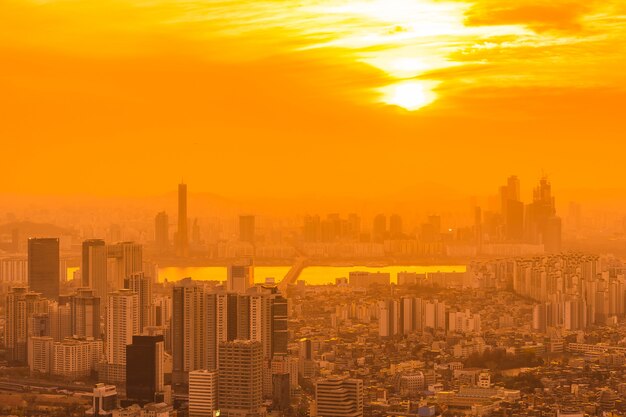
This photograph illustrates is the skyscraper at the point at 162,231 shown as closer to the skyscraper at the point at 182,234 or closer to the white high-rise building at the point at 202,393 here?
the skyscraper at the point at 182,234

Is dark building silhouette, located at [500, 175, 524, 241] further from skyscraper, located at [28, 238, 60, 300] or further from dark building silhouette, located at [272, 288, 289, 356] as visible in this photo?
skyscraper, located at [28, 238, 60, 300]

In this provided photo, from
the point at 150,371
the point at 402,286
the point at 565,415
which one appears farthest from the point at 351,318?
the point at 565,415

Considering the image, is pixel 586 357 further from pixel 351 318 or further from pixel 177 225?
pixel 177 225

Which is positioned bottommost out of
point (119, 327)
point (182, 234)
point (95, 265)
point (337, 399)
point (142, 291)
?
point (337, 399)

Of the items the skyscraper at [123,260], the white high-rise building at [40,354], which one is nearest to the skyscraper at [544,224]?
the skyscraper at [123,260]

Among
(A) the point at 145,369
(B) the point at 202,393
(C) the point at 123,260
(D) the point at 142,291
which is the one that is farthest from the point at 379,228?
(B) the point at 202,393

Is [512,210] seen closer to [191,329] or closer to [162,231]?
[162,231]
